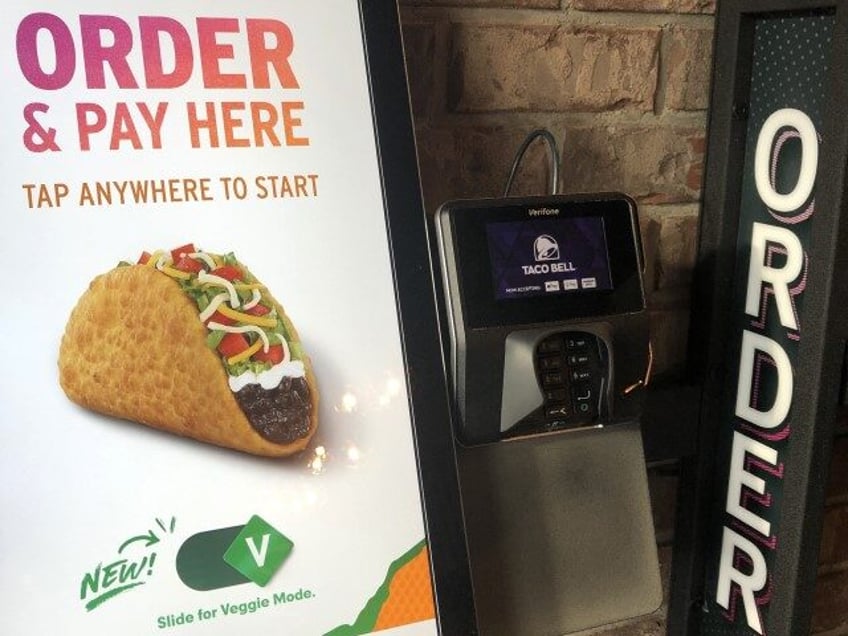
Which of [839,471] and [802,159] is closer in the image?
[802,159]

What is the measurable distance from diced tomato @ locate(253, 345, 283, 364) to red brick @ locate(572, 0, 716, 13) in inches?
16.2

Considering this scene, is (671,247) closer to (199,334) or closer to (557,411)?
(557,411)

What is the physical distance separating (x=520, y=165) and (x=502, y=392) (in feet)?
0.76

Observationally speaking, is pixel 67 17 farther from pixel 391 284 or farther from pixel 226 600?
pixel 226 600

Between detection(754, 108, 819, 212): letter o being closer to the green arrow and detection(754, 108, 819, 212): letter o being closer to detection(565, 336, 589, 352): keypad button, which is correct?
detection(565, 336, 589, 352): keypad button

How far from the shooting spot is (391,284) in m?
0.63

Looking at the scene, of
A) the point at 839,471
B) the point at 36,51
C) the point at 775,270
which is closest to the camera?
the point at 36,51

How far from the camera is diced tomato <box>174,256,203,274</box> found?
585mm

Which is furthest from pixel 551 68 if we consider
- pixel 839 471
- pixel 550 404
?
pixel 839 471

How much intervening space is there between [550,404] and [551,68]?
0.30 m

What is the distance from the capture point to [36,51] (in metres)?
0.55

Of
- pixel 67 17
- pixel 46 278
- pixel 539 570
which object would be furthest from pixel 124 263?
pixel 539 570

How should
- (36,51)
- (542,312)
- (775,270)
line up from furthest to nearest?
(775,270), (542,312), (36,51)

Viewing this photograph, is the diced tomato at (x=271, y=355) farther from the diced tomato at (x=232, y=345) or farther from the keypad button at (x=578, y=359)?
the keypad button at (x=578, y=359)
